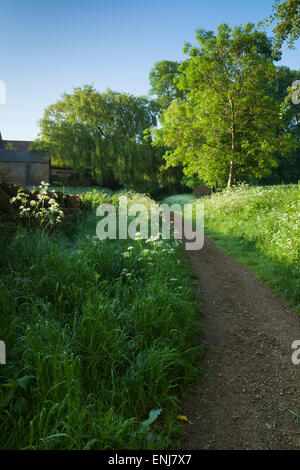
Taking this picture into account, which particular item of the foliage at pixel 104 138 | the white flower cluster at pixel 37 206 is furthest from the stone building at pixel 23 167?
the white flower cluster at pixel 37 206

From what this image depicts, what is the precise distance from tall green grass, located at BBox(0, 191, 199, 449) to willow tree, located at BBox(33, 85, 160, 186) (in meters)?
21.2

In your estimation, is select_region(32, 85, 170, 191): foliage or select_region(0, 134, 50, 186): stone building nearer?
select_region(32, 85, 170, 191): foliage

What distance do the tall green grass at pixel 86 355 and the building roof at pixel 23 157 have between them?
27672 millimetres

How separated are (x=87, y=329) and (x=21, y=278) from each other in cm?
149

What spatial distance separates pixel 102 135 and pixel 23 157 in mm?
10419

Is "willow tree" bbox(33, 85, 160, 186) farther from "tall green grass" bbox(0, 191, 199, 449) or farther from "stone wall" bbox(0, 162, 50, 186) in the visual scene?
"tall green grass" bbox(0, 191, 199, 449)

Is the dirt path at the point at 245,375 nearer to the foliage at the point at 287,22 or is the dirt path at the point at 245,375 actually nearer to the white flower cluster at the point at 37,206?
the white flower cluster at the point at 37,206

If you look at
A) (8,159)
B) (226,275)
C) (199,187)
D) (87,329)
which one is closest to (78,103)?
(8,159)

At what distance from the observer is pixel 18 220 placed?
16.9ft

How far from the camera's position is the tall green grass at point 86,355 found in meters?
1.96

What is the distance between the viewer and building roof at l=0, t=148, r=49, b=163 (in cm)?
2827

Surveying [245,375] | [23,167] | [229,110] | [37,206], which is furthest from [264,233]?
[23,167]

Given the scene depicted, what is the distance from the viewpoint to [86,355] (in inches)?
103

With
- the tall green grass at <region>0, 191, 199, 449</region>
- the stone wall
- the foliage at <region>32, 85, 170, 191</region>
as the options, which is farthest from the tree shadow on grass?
the stone wall
